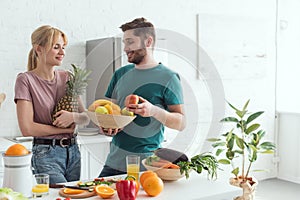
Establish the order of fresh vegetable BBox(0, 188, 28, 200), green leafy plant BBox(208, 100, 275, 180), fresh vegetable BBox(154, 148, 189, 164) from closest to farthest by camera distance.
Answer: fresh vegetable BBox(0, 188, 28, 200)
fresh vegetable BBox(154, 148, 189, 164)
green leafy plant BBox(208, 100, 275, 180)

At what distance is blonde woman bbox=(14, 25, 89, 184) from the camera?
2.31 meters

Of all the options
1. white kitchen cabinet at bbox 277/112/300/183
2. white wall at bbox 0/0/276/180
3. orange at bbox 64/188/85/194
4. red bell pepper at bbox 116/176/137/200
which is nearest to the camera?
red bell pepper at bbox 116/176/137/200

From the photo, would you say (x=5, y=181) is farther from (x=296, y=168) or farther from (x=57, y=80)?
(x=296, y=168)

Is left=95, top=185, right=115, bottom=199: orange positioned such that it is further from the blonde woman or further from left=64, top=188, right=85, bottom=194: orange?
the blonde woman

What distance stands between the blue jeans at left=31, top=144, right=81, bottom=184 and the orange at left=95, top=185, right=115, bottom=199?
1.43ft

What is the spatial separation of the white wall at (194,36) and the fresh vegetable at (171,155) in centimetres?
32

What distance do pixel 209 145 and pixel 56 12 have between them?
2055 mm

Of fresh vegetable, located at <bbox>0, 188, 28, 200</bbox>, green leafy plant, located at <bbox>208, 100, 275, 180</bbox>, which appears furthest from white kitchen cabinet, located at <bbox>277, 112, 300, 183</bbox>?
fresh vegetable, located at <bbox>0, 188, 28, 200</bbox>

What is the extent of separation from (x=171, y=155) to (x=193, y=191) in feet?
0.70

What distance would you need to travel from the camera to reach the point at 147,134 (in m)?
2.25

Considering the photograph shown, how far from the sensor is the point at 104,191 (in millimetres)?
1885

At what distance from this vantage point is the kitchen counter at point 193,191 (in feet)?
6.27

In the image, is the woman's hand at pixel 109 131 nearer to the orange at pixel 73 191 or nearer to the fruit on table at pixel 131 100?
the fruit on table at pixel 131 100

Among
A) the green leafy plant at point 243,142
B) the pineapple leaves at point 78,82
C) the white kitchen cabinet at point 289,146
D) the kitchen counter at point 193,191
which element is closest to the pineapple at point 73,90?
the pineapple leaves at point 78,82
